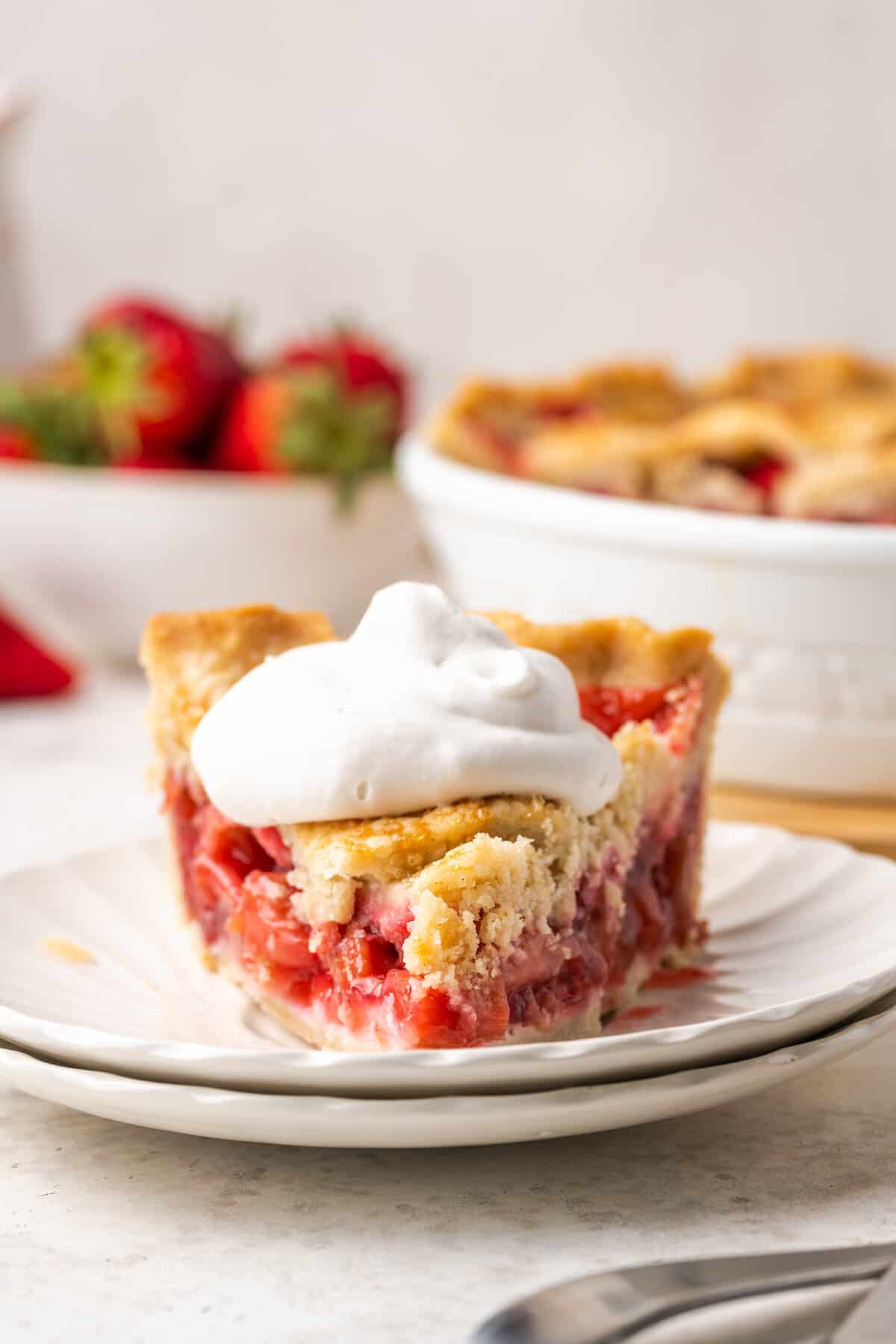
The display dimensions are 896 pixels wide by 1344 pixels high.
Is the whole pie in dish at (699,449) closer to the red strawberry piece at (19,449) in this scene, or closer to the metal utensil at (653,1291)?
the red strawberry piece at (19,449)

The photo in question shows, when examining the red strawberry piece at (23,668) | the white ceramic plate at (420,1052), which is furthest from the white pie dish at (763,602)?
the red strawberry piece at (23,668)

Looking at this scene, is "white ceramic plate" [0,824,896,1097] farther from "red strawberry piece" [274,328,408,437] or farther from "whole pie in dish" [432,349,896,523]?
"red strawberry piece" [274,328,408,437]

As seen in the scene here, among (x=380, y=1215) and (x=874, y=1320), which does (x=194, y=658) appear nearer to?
(x=380, y=1215)

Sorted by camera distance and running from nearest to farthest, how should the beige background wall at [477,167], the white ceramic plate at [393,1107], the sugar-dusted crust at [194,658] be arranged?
the white ceramic plate at [393,1107], the sugar-dusted crust at [194,658], the beige background wall at [477,167]

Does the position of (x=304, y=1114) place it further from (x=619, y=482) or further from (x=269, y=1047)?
(x=619, y=482)

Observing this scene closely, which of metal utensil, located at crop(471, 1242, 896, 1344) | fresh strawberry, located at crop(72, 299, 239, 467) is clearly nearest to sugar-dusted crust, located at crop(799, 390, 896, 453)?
fresh strawberry, located at crop(72, 299, 239, 467)

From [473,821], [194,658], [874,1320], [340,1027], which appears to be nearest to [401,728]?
[473,821]

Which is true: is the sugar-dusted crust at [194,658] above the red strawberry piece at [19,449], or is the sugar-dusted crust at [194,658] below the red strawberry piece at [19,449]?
Answer: above
